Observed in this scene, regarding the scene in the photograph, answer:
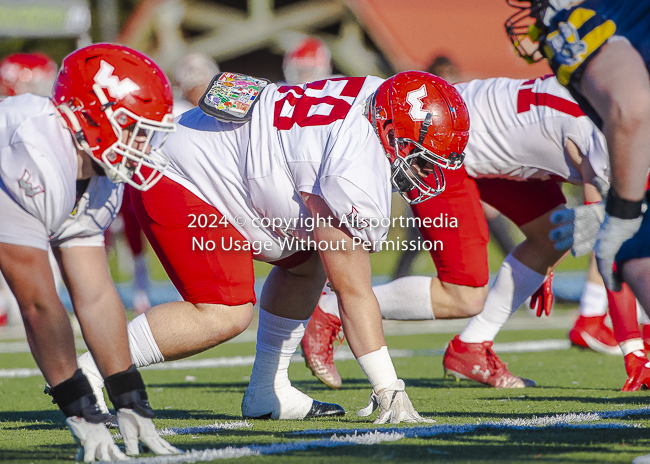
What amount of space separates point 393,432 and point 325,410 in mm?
686

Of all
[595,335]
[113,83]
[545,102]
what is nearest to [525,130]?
[545,102]

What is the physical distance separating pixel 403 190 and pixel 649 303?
45.6 inches

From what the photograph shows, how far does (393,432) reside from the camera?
108 inches

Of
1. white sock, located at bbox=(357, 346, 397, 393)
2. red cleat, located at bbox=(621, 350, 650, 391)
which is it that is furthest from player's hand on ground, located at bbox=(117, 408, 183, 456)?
red cleat, located at bbox=(621, 350, 650, 391)

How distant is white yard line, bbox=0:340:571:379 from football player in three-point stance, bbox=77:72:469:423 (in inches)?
76.5

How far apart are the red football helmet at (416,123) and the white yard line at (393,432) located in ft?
3.04

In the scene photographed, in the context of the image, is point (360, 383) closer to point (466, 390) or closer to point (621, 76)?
point (466, 390)

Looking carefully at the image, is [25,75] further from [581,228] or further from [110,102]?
[581,228]

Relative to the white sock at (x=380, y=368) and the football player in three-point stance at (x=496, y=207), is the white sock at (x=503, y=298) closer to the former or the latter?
the football player in three-point stance at (x=496, y=207)

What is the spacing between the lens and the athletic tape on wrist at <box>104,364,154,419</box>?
2.48 m

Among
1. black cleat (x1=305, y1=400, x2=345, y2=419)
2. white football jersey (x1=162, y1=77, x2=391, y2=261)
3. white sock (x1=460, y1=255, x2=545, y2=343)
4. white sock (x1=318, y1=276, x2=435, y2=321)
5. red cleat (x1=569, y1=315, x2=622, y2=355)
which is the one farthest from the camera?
red cleat (x1=569, y1=315, x2=622, y2=355)

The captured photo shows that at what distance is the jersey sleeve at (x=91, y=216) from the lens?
101 inches

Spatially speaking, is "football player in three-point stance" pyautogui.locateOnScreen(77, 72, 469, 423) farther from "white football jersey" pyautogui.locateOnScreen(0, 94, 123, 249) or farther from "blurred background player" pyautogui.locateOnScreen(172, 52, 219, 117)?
"blurred background player" pyautogui.locateOnScreen(172, 52, 219, 117)

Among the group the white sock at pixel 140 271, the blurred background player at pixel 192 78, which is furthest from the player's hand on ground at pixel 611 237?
the white sock at pixel 140 271
